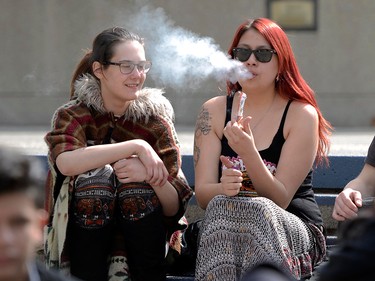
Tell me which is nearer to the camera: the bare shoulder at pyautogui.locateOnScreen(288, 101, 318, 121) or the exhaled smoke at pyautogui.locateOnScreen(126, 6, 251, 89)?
the bare shoulder at pyautogui.locateOnScreen(288, 101, 318, 121)

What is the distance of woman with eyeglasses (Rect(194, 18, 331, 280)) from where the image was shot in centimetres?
367

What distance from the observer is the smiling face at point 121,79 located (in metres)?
4.17

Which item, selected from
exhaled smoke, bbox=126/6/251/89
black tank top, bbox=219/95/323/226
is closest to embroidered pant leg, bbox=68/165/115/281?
black tank top, bbox=219/95/323/226

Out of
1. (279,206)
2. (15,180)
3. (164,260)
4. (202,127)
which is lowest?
(164,260)

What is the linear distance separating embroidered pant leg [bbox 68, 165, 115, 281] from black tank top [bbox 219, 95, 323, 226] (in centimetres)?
57

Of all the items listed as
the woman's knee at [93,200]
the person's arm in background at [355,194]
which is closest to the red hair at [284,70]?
the person's arm in background at [355,194]

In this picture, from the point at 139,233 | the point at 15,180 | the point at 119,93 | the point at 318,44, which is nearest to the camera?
the point at 15,180

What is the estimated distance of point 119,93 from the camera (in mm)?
4164

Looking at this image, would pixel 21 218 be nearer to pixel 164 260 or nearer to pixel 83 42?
pixel 164 260

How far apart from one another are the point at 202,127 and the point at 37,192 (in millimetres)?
2033

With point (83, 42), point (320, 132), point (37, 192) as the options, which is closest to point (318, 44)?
point (83, 42)

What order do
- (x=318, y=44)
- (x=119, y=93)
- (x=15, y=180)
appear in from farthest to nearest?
1. (x=318, y=44)
2. (x=119, y=93)
3. (x=15, y=180)

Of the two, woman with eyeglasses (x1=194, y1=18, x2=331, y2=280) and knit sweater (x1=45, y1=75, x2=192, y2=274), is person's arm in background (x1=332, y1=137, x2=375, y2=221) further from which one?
knit sweater (x1=45, y1=75, x2=192, y2=274)

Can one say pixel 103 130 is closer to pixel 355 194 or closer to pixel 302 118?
pixel 302 118
